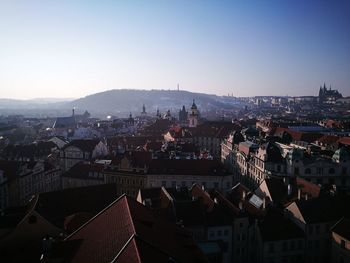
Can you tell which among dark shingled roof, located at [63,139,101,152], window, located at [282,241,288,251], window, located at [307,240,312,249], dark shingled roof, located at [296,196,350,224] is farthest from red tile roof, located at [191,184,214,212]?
dark shingled roof, located at [63,139,101,152]

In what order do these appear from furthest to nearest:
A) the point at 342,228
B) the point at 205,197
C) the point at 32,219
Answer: the point at 205,197 < the point at 342,228 < the point at 32,219

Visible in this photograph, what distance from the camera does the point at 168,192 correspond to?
56750 mm

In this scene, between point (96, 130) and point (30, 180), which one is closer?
point (30, 180)

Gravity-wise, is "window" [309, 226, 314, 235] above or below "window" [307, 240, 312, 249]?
above

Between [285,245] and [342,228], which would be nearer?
[342,228]

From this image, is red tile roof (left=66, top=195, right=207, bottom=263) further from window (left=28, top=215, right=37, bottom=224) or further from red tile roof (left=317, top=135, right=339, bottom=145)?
red tile roof (left=317, top=135, right=339, bottom=145)

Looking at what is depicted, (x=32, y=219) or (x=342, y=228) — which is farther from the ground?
(x=32, y=219)

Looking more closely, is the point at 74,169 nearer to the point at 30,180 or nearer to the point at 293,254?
the point at 30,180

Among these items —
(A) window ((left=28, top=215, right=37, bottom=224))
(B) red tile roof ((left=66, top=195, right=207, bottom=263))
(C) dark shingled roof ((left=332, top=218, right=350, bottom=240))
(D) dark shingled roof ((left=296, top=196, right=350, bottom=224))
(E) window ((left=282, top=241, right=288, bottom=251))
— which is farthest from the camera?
(D) dark shingled roof ((left=296, top=196, right=350, bottom=224))

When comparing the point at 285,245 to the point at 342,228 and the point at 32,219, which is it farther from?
the point at 32,219

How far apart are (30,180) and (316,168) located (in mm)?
56709

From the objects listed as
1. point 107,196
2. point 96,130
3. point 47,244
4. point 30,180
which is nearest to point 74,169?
point 30,180

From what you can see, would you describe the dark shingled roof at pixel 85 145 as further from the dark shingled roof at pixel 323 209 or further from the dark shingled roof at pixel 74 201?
the dark shingled roof at pixel 323 209

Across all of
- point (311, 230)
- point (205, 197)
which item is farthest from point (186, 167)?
point (311, 230)
